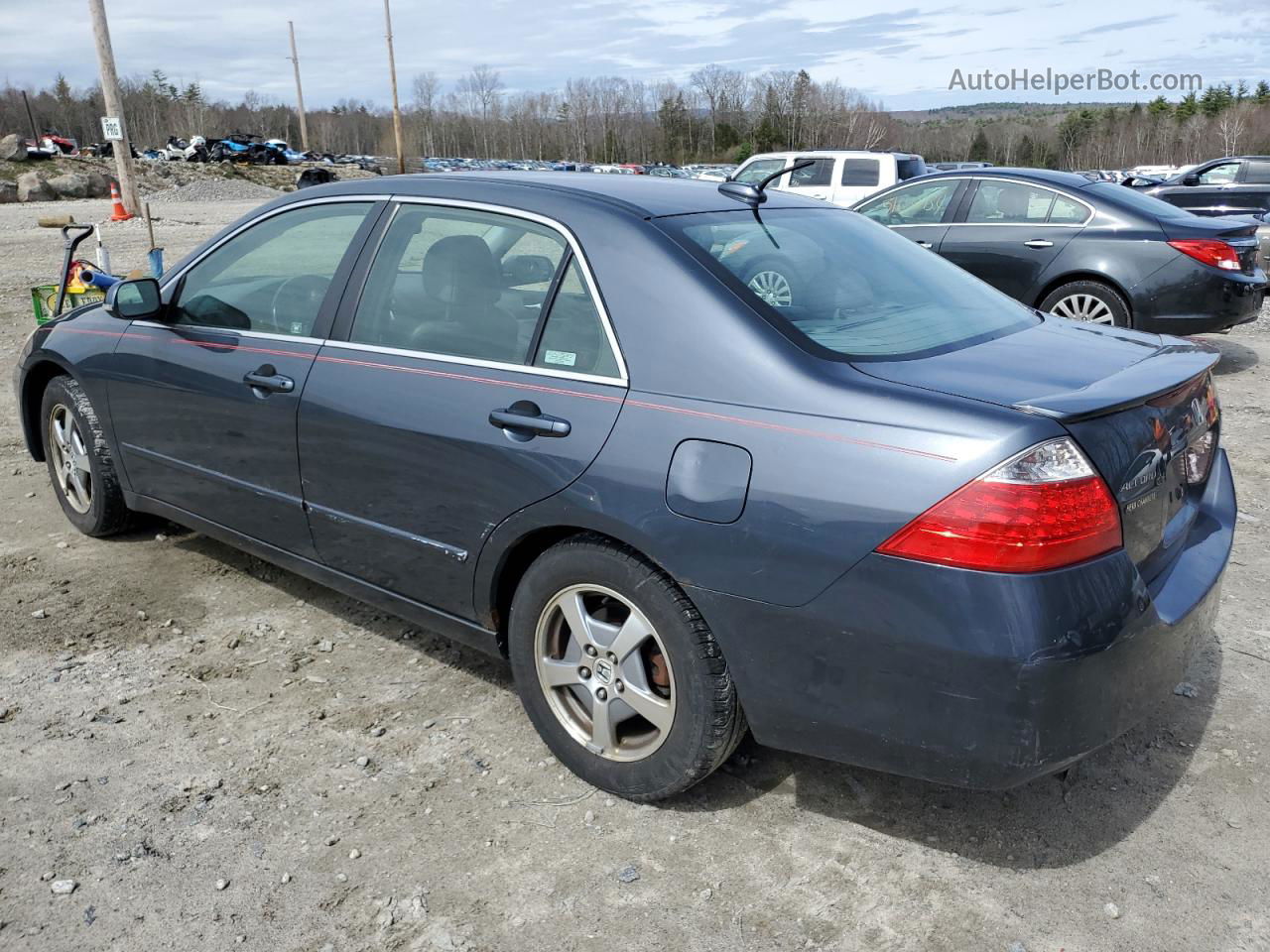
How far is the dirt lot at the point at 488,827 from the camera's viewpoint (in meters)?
2.47

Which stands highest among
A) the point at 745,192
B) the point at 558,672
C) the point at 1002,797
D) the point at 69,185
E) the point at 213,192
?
the point at 745,192

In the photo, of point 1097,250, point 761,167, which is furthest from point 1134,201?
point 761,167

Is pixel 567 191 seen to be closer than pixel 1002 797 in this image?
No

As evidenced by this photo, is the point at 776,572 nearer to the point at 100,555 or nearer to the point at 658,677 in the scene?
the point at 658,677

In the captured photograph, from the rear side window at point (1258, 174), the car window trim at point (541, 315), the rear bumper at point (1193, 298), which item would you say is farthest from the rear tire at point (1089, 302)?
the rear side window at point (1258, 174)

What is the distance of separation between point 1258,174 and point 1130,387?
1498cm

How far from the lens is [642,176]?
346 cm

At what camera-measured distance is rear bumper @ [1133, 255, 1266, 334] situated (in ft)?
26.3

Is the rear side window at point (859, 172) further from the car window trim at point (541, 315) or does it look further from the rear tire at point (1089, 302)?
the car window trim at point (541, 315)

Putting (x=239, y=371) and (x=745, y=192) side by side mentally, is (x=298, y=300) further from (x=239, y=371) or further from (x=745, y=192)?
(x=745, y=192)

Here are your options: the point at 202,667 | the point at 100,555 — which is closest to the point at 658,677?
the point at 202,667

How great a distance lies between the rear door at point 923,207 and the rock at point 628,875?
7.55 metres

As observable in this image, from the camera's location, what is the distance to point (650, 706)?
2.79 metres

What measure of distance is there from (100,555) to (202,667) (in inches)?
54.0
